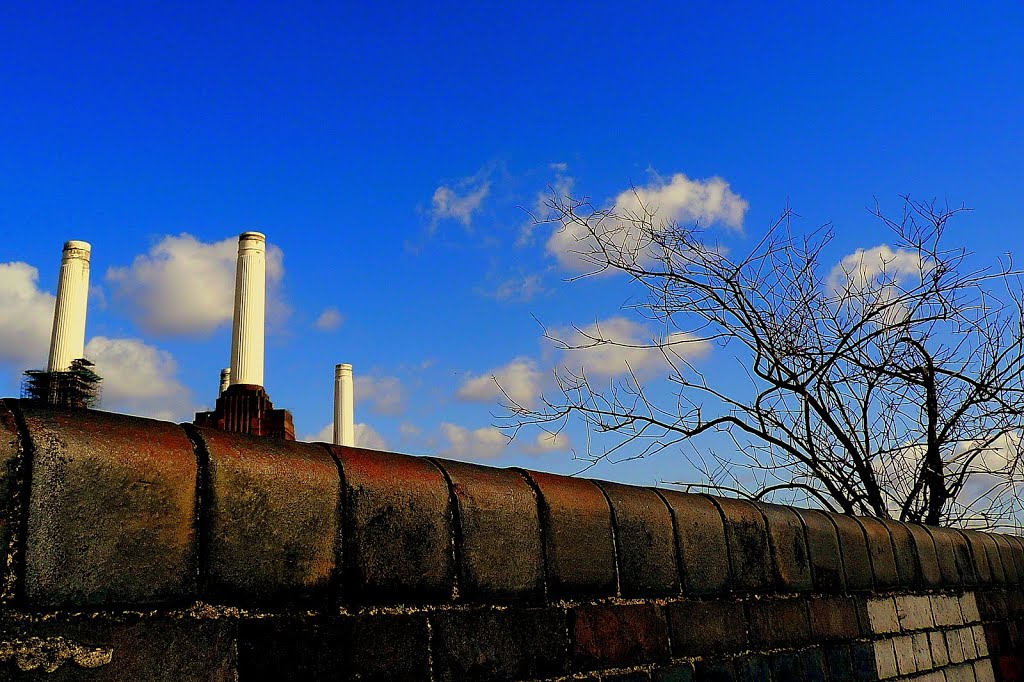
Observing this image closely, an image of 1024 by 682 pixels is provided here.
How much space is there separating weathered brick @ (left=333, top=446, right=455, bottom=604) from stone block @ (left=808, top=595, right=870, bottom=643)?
174 cm

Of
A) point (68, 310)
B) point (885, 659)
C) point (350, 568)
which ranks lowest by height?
point (885, 659)

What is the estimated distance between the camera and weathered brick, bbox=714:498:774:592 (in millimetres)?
2480

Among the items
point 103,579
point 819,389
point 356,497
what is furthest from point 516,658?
point 819,389

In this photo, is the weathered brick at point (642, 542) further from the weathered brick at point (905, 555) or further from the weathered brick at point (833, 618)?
the weathered brick at point (905, 555)

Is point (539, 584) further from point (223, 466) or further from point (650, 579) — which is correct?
point (223, 466)

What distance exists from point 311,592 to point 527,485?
61 cm

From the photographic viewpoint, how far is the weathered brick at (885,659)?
315cm

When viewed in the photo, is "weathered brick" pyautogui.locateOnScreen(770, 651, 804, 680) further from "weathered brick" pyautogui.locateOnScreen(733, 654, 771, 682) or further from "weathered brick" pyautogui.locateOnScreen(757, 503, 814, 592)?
"weathered brick" pyautogui.locateOnScreen(757, 503, 814, 592)

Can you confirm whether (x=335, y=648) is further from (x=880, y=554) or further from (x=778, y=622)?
(x=880, y=554)

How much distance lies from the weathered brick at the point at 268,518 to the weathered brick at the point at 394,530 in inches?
1.6

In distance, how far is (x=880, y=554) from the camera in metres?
3.40

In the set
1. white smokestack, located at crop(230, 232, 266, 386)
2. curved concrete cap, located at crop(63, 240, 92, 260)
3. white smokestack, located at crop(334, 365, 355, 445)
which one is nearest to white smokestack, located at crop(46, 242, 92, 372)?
curved concrete cap, located at crop(63, 240, 92, 260)

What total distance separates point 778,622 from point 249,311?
20.1 meters

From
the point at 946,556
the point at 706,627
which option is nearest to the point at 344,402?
the point at 946,556
